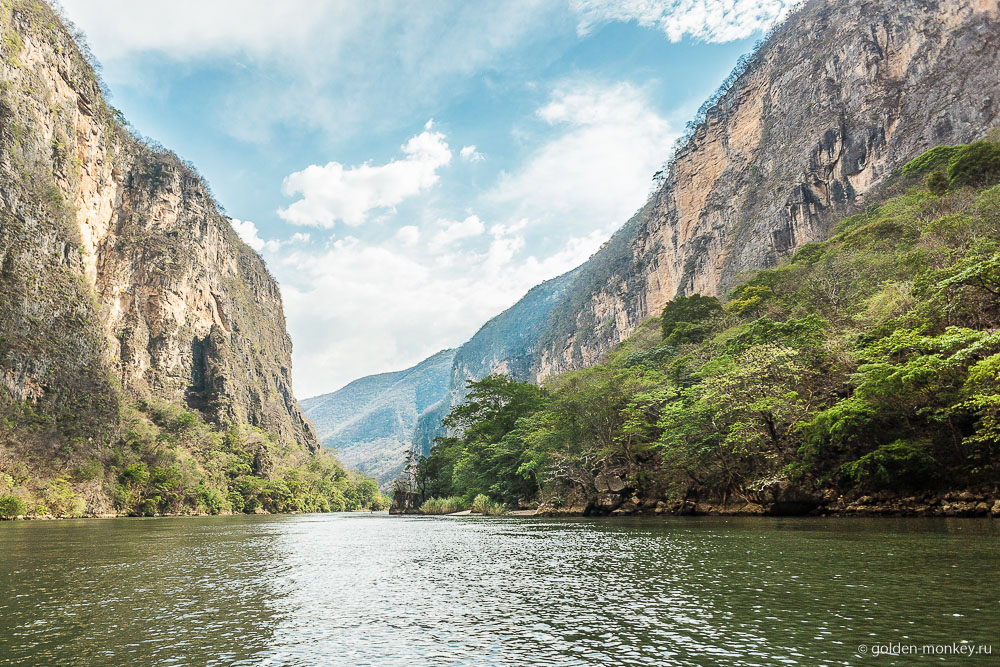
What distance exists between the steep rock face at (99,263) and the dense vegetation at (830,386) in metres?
57.3

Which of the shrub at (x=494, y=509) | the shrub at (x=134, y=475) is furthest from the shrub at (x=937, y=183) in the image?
the shrub at (x=134, y=475)

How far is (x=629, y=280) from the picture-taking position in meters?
139

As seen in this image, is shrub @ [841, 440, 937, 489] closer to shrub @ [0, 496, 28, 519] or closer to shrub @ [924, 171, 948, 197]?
shrub @ [924, 171, 948, 197]

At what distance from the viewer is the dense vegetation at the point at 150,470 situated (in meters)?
59.7

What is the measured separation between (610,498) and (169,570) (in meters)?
32.3

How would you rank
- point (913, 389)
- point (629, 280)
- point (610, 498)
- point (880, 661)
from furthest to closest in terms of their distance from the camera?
point (629, 280) < point (610, 498) < point (913, 389) < point (880, 661)

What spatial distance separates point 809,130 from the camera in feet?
298

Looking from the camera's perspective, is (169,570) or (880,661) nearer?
(880,661)

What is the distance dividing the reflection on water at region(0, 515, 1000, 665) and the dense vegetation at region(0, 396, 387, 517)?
52.8m

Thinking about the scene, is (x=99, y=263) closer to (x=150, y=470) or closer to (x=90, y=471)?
(x=150, y=470)

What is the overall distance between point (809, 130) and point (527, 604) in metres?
102

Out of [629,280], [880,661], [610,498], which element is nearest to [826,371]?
[610,498]

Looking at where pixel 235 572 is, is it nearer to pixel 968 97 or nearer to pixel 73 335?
pixel 73 335

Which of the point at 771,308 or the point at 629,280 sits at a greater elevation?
A: the point at 629,280
